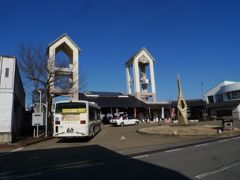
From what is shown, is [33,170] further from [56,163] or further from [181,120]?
[181,120]

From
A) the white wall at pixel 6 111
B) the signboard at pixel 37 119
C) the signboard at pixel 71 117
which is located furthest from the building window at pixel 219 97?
the white wall at pixel 6 111

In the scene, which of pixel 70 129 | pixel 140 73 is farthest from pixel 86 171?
pixel 140 73

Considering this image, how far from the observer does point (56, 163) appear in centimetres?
1077

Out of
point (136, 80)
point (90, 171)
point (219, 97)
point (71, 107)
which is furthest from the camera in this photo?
point (219, 97)

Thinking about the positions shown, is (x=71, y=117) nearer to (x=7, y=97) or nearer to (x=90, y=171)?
(x=7, y=97)

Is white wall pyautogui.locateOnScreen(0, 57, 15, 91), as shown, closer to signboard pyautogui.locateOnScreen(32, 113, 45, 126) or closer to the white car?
signboard pyautogui.locateOnScreen(32, 113, 45, 126)

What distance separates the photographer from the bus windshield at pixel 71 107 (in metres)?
19.7

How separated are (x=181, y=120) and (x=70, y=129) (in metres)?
17.5

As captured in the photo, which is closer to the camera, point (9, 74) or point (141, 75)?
point (9, 74)

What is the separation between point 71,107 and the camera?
1973 centimetres

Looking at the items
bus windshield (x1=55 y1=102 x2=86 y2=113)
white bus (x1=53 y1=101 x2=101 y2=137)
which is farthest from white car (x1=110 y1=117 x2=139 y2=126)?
bus windshield (x1=55 y1=102 x2=86 y2=113)

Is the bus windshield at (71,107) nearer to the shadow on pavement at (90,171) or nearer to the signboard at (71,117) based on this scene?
the signboard at (71,117)

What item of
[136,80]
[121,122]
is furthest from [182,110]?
[136,80]

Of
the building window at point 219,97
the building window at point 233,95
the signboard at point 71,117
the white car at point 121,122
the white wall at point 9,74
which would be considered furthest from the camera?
the building window at point 219,97
